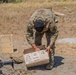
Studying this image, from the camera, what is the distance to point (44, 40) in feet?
42.9

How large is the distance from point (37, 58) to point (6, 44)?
3033 mm

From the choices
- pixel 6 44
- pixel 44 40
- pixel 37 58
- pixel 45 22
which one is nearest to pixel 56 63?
pixel 37 58

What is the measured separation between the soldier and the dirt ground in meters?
0.45

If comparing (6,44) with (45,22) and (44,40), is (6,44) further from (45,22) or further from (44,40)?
(45,22)

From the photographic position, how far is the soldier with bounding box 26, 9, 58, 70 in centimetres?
819

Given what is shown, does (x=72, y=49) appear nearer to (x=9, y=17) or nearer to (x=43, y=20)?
(x=43, y=20)

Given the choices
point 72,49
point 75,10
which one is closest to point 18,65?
point 72,49

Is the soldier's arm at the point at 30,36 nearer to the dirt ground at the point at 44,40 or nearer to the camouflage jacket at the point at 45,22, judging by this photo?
the camouflage jacket at the point at 45,22

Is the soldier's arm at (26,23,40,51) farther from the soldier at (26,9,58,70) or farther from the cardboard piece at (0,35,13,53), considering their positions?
the cardboard piece at (0,35,13,53)

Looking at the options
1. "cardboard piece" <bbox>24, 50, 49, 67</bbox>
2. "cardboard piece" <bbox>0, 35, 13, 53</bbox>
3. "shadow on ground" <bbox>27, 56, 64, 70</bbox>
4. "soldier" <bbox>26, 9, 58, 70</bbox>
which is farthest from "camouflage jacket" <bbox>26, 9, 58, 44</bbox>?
"cardboard piece" <bbox>0, 35, 13, 53</bbox>

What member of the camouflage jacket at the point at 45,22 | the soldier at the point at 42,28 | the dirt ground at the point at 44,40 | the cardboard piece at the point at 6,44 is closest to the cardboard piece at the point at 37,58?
the soldier at the point at 42,28

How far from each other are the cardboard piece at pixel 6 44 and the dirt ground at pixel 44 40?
31cm

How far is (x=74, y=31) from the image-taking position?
1493 centimetres

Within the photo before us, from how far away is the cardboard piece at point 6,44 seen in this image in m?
11.1
